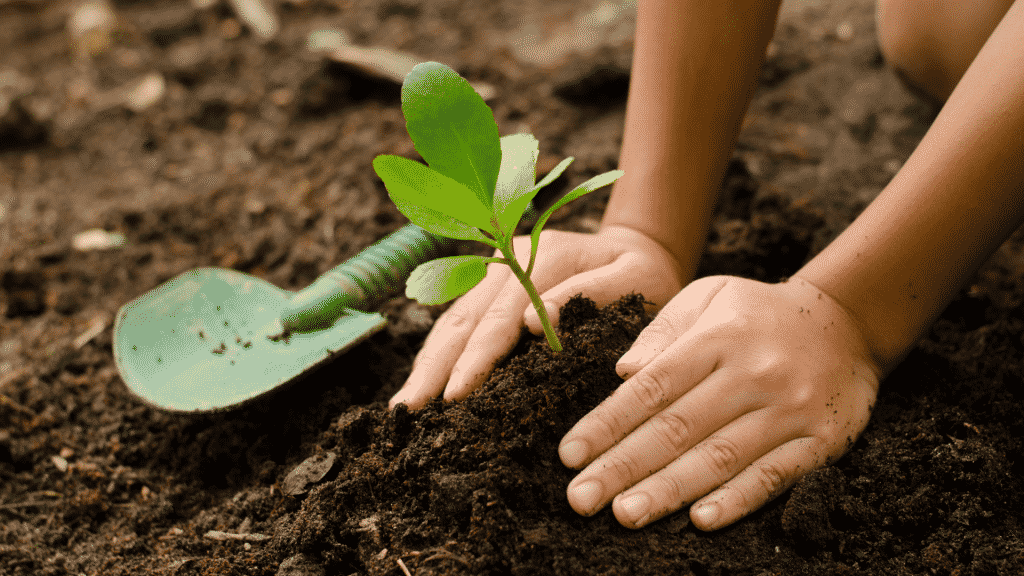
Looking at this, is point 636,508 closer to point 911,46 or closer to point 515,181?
point 515,181

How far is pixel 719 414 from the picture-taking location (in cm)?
105

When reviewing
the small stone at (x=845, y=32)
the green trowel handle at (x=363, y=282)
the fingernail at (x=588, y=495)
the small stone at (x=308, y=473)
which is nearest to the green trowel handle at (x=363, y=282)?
the green trowel handle at (x=363, y=282)

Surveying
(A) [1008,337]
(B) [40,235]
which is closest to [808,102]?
(A) [1008,337]

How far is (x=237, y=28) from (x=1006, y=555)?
311cm

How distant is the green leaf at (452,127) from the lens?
2.72 feet

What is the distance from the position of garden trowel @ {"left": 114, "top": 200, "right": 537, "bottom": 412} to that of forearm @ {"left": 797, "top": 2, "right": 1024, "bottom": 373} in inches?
30.9

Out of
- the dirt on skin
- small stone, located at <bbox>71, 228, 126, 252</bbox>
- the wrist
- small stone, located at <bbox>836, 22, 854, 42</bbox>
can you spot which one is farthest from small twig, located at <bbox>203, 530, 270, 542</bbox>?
small stone, located at <bbox>836, 22, 854, 42</bbox>

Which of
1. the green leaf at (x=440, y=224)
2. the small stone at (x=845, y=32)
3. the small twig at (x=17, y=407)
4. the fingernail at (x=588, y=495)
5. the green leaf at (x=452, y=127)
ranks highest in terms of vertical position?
the green leaf at (x=452, y=127)

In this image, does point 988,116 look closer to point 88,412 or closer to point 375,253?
point 375,253

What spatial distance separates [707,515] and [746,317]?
32 cm

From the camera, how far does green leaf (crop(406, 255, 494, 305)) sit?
34.6 inches

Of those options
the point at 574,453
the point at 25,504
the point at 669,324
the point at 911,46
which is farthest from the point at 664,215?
the point at 25,504

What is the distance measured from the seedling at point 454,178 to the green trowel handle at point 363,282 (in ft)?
1.58

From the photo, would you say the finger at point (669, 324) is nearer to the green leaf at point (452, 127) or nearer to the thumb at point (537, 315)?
the thumb at point (537, 315)
